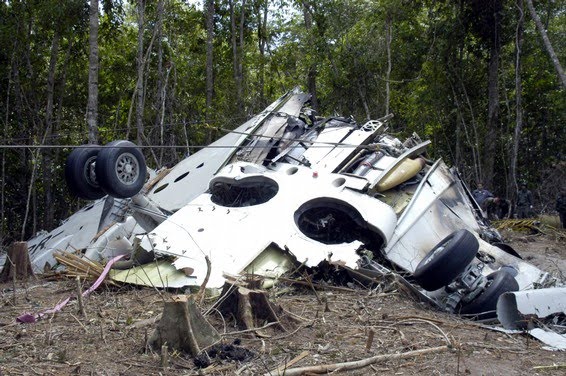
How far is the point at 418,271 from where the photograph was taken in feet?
23.5

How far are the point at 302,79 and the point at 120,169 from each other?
607 inches

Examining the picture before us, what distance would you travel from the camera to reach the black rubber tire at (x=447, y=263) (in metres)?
7.00

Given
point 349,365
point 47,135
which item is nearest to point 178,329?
point 349,365

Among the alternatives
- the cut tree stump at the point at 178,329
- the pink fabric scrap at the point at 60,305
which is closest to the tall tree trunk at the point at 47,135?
the pink fabric scrap at the point at 60,305

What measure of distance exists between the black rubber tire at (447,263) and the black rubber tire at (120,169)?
3.45 m

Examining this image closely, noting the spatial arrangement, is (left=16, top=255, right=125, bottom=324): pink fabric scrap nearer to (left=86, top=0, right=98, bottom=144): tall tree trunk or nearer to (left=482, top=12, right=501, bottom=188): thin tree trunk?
(left=86, top=0, right=98, bottom=144): tall tree trunk

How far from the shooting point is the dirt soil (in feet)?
15.9

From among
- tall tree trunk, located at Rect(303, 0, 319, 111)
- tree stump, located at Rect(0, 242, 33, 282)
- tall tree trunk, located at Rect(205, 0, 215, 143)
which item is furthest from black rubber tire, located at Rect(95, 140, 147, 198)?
tall tree trunk, located at Rect(303, 0, 319, 111)

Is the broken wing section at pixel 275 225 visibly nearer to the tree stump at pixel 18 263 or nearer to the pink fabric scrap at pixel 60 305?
the pink fabric scrap at pixel 60 305

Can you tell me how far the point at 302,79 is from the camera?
23297mm

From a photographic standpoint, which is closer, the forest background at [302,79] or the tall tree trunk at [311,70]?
the forest background at [302,79]

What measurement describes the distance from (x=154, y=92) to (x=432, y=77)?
25.7 feet

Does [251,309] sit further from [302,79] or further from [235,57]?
[302,79]

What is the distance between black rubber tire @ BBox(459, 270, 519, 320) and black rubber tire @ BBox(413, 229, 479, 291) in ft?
1.05
